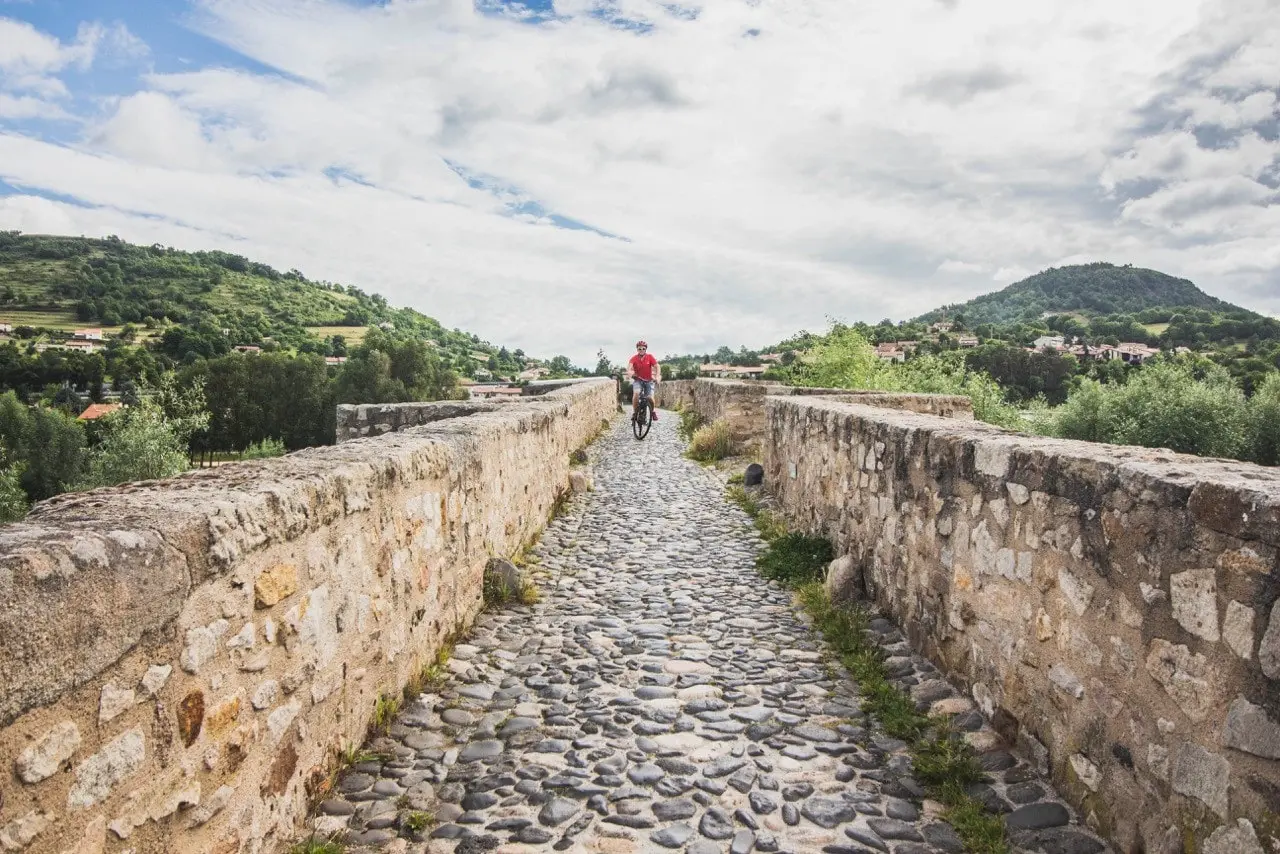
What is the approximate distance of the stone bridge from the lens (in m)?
1.87

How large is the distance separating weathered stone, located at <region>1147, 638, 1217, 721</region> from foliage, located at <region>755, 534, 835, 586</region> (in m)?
3.63

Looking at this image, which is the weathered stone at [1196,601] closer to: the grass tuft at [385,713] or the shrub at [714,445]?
the grass tuft at [385,713]

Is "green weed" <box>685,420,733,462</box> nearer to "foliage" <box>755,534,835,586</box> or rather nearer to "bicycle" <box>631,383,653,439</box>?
"bicycle" <box>631,383,653,439</box>

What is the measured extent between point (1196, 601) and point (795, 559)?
4328mm

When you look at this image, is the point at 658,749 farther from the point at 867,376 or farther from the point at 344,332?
the point at 344,332

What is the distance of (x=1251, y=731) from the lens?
2049 millimetres

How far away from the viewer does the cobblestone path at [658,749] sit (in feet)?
9.39

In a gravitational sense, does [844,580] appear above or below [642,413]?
below

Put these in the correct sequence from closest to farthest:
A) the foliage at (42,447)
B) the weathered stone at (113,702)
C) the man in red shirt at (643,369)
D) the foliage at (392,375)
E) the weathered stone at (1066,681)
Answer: the weathered stone at (113,702)
the weathered stone at (1066,681)
the man in red shirt at (643,369)
the foliage at (42,447)
the foliage at (392,375)

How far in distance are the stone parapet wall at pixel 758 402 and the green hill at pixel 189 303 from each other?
215 ft

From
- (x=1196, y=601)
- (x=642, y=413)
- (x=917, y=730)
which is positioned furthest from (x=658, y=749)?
(x=642, y=413)

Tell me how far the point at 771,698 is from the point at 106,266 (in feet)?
415

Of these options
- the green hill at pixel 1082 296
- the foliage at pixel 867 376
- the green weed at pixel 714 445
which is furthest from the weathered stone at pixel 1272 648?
the green hill at pixel 1082 296

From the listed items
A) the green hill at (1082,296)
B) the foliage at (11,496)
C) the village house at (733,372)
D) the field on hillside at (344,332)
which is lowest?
the foliage at (11,496)
